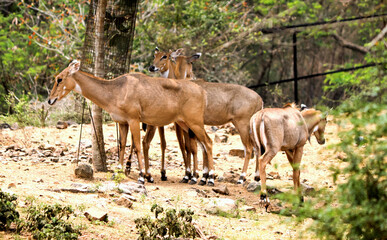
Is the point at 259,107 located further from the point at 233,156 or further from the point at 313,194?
the point at 313,194

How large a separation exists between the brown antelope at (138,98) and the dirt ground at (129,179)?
98cm

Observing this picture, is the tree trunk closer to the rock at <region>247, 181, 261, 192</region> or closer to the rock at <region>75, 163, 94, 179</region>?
the rock at <region>75, 163, 94, 179</region>

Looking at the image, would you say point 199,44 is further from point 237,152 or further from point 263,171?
point 263,171

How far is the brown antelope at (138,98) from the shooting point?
959 centimetres

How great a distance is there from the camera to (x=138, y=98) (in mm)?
9727

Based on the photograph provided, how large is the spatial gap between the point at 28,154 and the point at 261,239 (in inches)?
222

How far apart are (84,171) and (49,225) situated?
3.43m

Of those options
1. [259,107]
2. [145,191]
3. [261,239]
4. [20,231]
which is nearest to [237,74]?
[259,107]

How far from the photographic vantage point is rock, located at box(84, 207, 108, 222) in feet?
21.1

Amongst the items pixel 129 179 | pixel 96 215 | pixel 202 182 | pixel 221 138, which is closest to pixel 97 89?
pixel 129 179

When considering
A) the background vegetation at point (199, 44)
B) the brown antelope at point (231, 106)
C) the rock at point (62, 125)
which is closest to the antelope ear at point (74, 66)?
the background vegetation at point (199, 44)

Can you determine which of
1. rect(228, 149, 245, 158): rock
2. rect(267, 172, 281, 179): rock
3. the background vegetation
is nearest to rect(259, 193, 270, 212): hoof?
rect(267, 172, 281, 179): rock

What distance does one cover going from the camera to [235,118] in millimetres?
11438

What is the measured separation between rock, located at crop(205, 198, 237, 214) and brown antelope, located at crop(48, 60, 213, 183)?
5.59 feet
